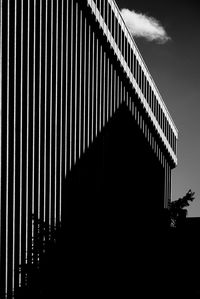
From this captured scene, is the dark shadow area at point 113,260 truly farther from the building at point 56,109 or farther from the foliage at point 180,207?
the building at point 56,109

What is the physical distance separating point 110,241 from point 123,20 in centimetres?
2350

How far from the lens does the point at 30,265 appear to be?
13188 millimetres

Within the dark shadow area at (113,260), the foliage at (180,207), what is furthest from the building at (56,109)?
the foliage at (180,207)

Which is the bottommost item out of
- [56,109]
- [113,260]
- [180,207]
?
[113,260]

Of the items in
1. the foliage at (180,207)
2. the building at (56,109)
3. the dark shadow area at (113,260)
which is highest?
the building at (56,109)

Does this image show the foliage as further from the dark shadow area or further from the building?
the building

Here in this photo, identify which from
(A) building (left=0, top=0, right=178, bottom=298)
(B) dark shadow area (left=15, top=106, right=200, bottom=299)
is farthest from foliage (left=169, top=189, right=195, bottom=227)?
(A) building (left=0, top=0, right=178, bottom=298)

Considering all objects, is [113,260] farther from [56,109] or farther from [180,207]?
[56,109]

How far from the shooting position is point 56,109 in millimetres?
22375

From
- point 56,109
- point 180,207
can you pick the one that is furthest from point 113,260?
point 56,109

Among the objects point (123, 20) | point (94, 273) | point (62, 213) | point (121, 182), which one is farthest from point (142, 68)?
point (94, 273)

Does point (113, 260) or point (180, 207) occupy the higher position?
point (180, 207)

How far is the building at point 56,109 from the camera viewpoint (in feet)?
58.0

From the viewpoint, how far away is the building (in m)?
17.7
